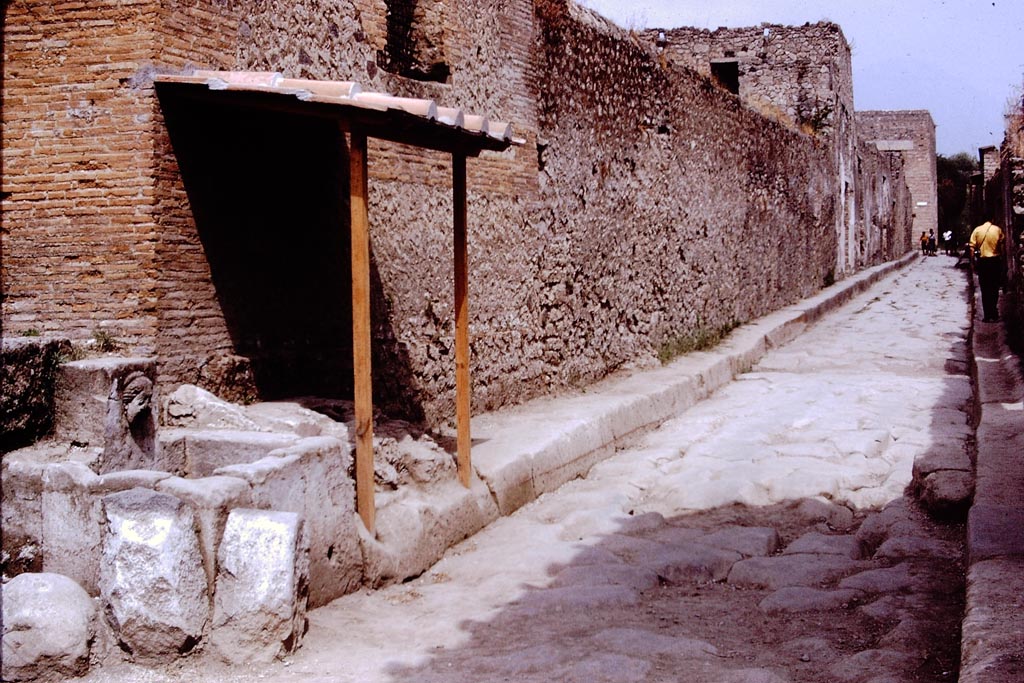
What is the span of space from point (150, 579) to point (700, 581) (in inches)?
95.3

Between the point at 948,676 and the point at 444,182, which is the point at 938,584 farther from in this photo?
the point at 444,182

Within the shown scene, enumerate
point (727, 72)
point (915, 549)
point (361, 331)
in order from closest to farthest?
1. point (361, 331)
2. point (915, 549)
3. point (727, 72)

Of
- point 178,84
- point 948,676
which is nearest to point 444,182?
point 178,84

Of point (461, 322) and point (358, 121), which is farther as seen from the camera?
point (461, 322)

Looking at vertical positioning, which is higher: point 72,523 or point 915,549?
point 72,523

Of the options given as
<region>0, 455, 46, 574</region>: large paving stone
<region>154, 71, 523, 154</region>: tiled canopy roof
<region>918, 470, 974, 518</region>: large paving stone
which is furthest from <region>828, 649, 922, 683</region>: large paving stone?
<region>0, 455, 46, 574</region>: large paving stone

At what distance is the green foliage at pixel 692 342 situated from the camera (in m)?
10.3

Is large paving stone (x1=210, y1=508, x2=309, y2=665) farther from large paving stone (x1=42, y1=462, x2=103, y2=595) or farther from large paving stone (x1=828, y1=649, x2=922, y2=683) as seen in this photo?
large paving stone (x1=828, y1=649, x2=922, y2=683)

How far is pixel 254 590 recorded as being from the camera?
352 centimetres

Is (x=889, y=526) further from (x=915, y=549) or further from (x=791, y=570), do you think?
(x=791, y=570)

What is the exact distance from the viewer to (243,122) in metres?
5.01

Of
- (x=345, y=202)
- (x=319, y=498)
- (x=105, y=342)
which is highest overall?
(x=345, y=202)

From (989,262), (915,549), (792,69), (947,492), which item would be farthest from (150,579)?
(792,69)

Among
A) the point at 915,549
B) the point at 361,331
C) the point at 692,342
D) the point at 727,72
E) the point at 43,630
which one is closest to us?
the point at 43,630
